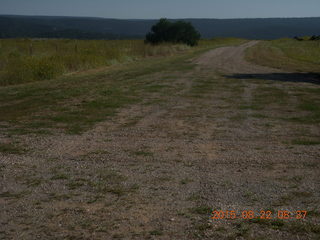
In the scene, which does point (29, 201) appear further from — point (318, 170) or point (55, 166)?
point (318, 170)

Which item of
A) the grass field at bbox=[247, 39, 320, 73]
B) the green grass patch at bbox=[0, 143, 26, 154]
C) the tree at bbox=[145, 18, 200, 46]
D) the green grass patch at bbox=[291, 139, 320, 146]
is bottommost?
the green grass patch at bbox=[0, 143, 26, 154]

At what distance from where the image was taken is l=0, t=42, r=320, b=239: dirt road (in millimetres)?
4449

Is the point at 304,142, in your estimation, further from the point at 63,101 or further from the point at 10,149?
the point at 63,101

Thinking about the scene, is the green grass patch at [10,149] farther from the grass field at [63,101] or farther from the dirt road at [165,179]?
the grass field at [63,101]

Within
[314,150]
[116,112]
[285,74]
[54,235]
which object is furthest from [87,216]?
[285,74]

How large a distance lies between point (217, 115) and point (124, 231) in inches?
244

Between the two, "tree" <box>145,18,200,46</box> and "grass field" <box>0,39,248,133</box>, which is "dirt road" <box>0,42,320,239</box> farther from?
"tree" <box>145,18,200,46</box>

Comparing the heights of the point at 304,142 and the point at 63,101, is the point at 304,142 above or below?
above

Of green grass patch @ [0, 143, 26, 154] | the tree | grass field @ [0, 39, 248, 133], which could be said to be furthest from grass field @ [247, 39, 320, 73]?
green grass patch @ [0, 143, 26, 154]
